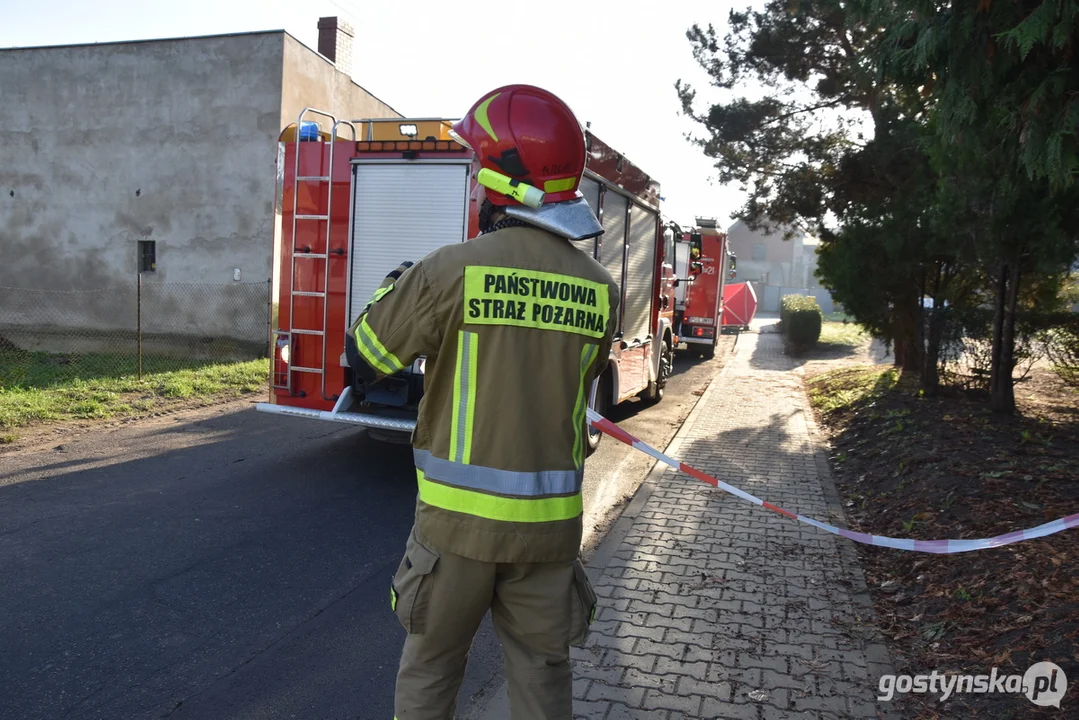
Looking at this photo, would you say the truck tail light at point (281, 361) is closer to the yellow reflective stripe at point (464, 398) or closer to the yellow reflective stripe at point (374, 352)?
the yellow reflective stripe at point (374, 352)

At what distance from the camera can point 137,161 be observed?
58.4 feet

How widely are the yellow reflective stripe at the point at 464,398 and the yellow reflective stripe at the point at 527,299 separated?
66mm


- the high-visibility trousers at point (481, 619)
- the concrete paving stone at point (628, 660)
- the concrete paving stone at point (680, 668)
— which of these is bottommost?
the concrete paving stone at point (628, 660)

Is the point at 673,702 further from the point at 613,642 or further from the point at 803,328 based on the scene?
the point at 803,328

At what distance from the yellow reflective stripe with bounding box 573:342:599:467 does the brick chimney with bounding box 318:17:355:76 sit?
19.2 m

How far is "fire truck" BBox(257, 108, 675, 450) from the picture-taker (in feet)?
21.8

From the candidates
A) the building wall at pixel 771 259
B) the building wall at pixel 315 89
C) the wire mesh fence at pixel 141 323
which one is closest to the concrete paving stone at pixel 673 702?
the wire mesh fence at pixel 141 323

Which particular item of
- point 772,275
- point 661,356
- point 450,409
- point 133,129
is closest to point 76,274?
point 133,129

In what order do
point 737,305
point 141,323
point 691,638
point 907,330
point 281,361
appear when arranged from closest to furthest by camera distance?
point 691,638 < point 281,361 < point 907,330 < point 141,323 < point 737,305

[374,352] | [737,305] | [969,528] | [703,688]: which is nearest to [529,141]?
[374,352]

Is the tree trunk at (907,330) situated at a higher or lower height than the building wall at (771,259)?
lower

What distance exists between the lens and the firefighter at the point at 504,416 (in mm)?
2107

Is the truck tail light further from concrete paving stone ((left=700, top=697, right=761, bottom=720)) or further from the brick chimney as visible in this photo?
the brick chimney

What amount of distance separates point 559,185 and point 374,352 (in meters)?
0.69
